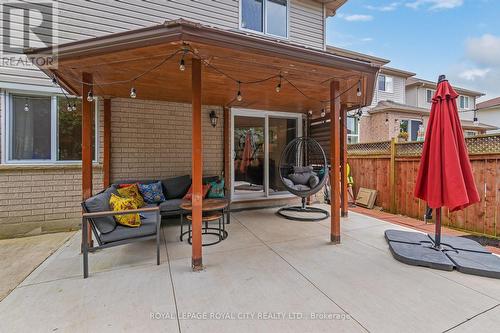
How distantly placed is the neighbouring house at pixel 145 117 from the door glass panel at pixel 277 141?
0.19 feet

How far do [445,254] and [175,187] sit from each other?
439cm

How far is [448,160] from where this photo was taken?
288 cm

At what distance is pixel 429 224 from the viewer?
489 cm

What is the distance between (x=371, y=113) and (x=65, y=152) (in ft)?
37.4

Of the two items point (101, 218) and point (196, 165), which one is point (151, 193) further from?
point (196, 165)

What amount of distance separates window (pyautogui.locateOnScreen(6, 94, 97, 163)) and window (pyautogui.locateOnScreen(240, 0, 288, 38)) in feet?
13.5

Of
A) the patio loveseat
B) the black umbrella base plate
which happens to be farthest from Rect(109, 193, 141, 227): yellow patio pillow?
the black umbrella base plate

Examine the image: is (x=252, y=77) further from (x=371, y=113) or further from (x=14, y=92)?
(x=371, y=113)

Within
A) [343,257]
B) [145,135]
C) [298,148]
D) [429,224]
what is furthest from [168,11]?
[429,224]

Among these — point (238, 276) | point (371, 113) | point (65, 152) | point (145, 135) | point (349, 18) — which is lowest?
point (238, 276)

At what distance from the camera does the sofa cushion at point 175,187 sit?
189 inches

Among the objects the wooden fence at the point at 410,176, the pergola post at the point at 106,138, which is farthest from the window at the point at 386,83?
the pergola post at the point at 106,138

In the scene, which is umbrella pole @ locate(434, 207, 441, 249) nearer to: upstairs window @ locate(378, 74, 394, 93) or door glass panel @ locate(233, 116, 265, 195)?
door glass panel @ locate(233, 116, 265, 195)

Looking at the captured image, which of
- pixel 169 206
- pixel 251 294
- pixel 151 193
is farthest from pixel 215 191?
pixel 251 294
